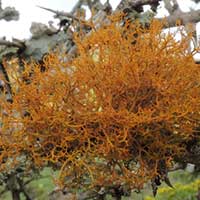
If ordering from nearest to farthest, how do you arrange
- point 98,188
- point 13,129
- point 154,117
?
1. point 154,117
2. point 13,129
3. point 98,188

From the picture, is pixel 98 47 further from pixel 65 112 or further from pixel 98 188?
pixel 98 188

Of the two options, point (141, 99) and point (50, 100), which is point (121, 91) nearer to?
point (141, 99)

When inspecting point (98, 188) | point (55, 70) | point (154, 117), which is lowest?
point (98, 188)

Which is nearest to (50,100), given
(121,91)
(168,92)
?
(121,91)

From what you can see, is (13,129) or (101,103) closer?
(101,103)

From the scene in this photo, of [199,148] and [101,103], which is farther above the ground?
[101,103]

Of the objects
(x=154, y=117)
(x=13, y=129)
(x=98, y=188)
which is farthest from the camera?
(x=98, y=188)

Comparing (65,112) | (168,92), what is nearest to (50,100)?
(65,112)
